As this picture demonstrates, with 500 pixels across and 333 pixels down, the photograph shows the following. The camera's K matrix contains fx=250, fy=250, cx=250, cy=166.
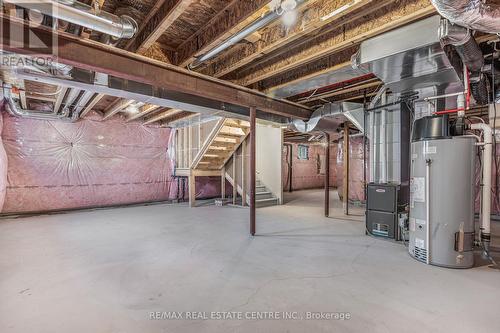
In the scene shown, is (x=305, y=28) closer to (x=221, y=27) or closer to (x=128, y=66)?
(x=221, y=27)

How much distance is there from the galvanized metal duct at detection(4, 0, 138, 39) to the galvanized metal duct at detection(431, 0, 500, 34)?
2.16m

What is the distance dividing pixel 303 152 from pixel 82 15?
401 inches

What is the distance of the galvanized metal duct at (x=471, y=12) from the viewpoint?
1538mm

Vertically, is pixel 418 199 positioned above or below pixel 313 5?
below

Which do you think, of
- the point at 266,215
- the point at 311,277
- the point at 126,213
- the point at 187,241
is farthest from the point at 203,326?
the point at 126,213

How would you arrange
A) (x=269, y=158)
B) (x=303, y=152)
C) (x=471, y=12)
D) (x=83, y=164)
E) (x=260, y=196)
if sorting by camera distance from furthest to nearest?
(x=303, y=152) < (x=269, y=158) < (x=260, y=196) < (x=83, y=164) < (x=471, y=12)

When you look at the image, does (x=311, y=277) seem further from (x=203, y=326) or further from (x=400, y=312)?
(x=203, y=326)

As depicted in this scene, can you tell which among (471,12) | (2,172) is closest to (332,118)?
(471,12)

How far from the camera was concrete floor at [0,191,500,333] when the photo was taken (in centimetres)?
160

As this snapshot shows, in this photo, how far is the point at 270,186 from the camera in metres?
6.76

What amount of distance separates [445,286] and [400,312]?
0.74m

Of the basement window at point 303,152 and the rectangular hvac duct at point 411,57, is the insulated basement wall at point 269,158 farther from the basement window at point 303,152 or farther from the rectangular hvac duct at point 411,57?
the basement window at point 303,152

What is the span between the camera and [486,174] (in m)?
2.65
